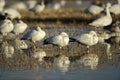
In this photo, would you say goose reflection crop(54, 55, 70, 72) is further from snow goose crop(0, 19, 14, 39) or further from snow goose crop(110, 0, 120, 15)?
snow goose crop(110, 0, 120, 15)

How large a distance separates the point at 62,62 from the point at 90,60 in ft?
2.37

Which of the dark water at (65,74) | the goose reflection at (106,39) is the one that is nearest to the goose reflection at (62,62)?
the dark water at (65,74)

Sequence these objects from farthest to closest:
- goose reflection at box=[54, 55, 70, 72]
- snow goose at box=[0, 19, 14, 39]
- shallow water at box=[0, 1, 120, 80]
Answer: snow goose at box=[0, 19, 14, 39], goose reflection at box=[54, 55, 70, 72], shallow water at box=[0, 1, 120, 80]

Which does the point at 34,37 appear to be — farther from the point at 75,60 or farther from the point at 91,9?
the point at 91,9

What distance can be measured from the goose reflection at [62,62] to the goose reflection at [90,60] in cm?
37

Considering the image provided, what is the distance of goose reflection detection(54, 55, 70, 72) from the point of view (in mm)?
12266

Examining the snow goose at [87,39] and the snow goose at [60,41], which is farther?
the snow goose at [87,39]

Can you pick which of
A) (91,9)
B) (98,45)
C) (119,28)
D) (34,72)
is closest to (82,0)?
(91,9)

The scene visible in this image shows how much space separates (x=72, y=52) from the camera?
46.8ft

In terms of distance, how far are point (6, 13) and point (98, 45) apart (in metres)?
6.66

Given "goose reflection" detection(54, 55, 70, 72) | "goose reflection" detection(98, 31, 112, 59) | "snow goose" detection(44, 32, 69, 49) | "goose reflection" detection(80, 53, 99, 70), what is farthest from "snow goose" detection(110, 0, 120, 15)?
"goose reflection" detection(54, 55, 70, 72)

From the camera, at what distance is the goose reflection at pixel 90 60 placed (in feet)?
41.4

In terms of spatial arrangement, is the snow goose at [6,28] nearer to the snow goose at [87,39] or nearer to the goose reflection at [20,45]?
the goose reflection at [20,45]

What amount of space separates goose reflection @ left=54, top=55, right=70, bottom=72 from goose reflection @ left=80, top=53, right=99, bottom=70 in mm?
367
